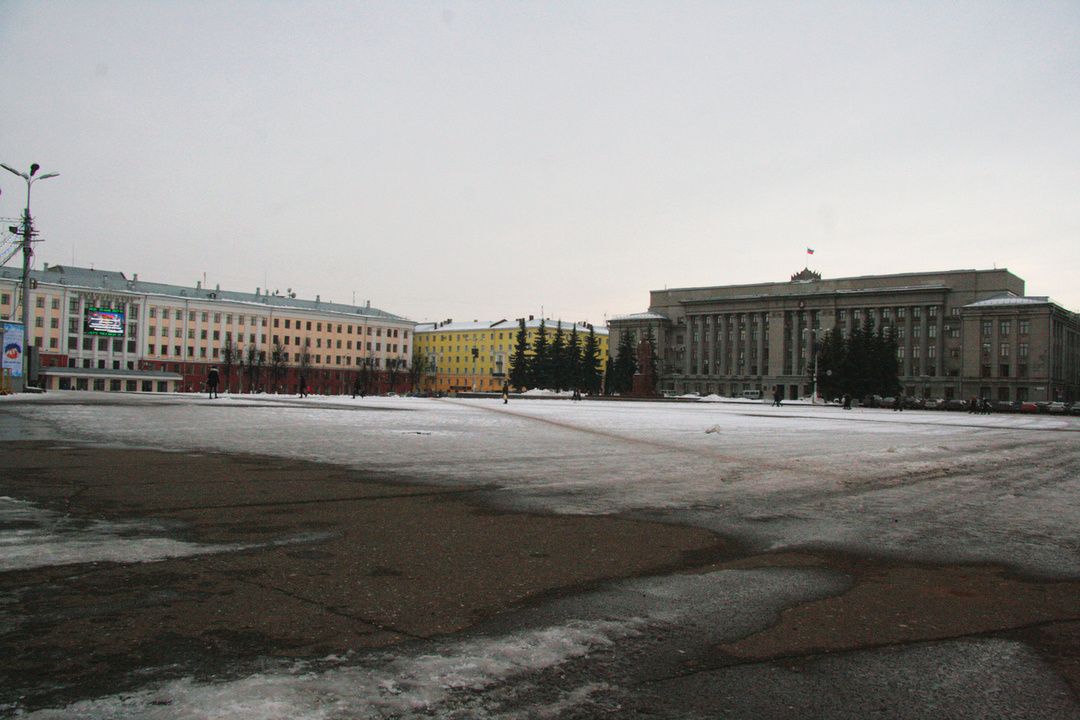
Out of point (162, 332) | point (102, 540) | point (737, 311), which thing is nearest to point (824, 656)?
point (102, 540)

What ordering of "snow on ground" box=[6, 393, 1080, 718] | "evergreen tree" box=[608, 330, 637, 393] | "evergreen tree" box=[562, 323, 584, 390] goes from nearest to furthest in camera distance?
1. "snow on ground" box=[6, 393, 1080, 718]
2. "evergreen tree" box=[562, 323, 584, 390]
3. "evergreen tree" box=[608, 330, 637, 393]

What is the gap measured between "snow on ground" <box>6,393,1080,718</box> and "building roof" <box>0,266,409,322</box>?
9832 cm

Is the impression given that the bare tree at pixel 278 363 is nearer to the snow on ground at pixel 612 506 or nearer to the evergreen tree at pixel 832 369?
the evergreen tree at pixel 832 369

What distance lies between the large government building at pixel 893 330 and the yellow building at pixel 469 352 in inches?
773

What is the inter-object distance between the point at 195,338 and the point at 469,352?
55.6 m

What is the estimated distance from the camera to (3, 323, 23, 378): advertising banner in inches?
1439

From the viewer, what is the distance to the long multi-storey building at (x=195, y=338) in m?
99.1

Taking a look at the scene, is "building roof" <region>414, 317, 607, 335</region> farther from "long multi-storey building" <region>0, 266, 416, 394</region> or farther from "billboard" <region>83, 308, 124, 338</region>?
"billboard" <region>83, 308, 124, 338</region>

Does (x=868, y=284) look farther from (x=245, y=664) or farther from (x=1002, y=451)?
(x=245, y=664)

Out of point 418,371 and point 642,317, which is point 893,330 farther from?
point 418,371

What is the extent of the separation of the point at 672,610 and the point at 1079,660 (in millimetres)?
1984

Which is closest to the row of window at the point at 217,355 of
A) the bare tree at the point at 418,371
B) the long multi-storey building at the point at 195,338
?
the long multi-storey building at the point at 195,338

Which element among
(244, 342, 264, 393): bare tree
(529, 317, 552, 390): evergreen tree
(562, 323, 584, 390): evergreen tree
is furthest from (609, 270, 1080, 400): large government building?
(244, 342, 264, 393): bare tree

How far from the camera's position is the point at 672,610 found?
14.0 feet
